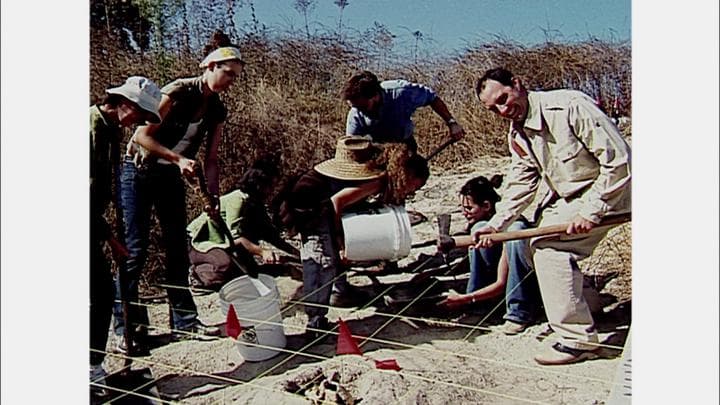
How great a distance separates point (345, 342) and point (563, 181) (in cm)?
93

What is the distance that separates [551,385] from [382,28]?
1307mm

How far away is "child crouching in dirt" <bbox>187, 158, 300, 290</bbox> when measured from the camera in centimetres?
327

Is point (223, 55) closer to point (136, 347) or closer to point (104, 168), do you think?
point (104, 168)

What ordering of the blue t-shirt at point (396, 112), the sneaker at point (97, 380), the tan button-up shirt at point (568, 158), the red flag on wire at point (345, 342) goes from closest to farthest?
the tan button-up shirt at point (568, 158) → the blue t-shirt at point (396, 112) → the red flag on wire at point (345, 342) → the sneaker at point (97, 380)

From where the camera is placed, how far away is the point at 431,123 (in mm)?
3053

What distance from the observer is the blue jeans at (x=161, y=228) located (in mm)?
3398

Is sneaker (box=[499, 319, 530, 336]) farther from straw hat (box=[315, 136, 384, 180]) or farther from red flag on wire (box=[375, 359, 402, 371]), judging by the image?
straw hat (box=[315, 136, 384, 180])

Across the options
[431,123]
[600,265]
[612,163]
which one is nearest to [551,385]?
[600,265]

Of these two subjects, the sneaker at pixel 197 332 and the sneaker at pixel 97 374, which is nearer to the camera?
the sneaker at pixel 197 332

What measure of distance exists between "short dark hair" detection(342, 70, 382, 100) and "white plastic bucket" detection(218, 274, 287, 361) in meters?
0.72

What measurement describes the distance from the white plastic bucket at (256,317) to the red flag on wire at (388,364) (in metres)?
0.36

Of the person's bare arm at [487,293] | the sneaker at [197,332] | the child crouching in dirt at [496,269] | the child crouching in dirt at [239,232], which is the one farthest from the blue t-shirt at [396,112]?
the sneaker at [197,332]

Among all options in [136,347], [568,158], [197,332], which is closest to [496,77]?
[568,158]

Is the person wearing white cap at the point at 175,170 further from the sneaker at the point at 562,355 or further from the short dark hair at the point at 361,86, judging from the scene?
the sneaker at the point at 562,355
